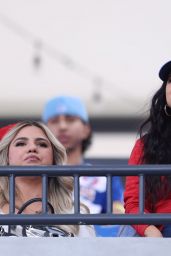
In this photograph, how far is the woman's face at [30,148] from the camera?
5629mm

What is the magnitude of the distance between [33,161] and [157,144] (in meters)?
0.73

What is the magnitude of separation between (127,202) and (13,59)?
8.04 metres

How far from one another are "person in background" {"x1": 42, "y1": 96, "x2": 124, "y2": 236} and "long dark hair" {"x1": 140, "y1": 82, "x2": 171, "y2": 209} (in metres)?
1.61

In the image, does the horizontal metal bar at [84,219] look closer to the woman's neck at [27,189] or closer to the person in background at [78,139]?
the woman's neck at [27,189]

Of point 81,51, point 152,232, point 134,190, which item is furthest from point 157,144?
point 81,51

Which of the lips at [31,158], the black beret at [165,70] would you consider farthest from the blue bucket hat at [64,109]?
the black beret at [165,70]

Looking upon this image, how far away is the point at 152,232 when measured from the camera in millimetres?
4789

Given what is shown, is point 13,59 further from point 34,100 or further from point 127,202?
point 127,202

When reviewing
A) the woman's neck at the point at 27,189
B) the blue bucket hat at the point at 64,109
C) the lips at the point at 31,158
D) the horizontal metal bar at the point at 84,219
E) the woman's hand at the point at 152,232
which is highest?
the blue bucket hat at the point at 64,109

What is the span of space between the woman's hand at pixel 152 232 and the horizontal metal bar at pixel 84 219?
550mm

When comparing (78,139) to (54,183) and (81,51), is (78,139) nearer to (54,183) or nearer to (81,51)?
(54,183)

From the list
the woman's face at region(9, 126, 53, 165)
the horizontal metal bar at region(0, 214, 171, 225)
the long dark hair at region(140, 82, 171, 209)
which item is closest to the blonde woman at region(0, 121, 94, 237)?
the woman's face at region(9, 126, 53, 165)

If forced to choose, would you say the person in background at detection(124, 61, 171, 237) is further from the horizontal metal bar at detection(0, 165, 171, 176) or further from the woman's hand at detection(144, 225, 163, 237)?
the horizontal metal bar at detection(0, 165, 171, 176)

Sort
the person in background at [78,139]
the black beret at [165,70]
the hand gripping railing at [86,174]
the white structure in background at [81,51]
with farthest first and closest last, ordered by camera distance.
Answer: the white structure in background at [81,51]
the person in background at [78,139]
the black beret at [165,70]
the hand gripping railing at [86,174]
